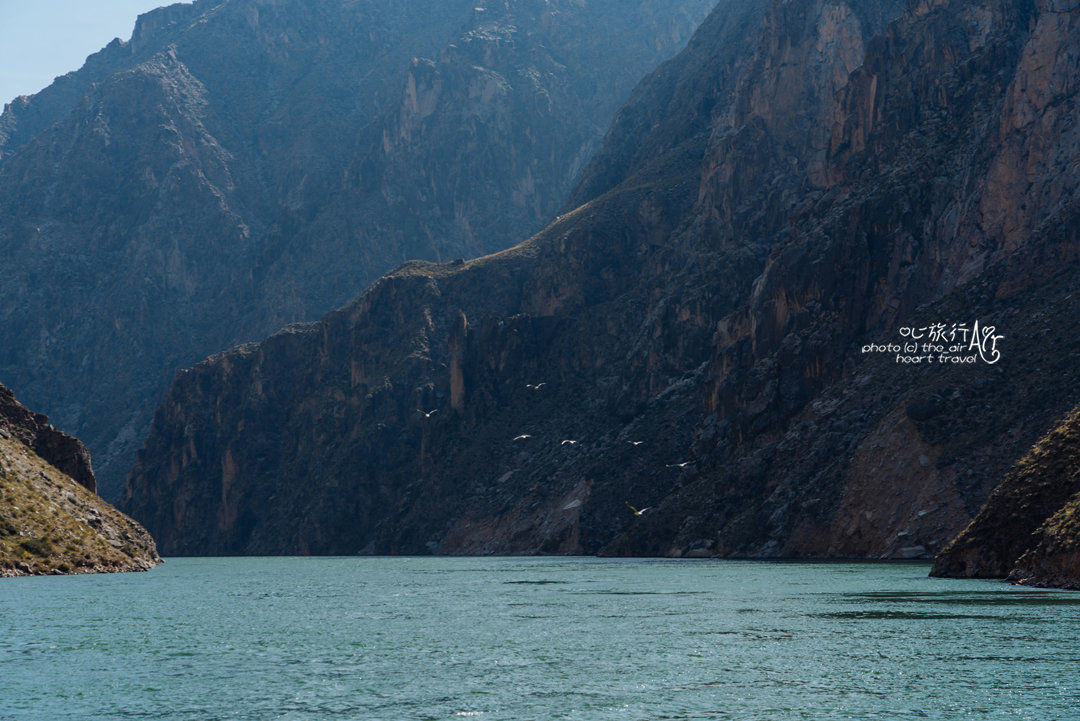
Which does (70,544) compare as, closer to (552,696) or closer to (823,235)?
(552,696)

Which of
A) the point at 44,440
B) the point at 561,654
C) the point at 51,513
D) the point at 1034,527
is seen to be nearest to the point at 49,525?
the point at 51,513

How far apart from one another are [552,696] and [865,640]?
2230cm

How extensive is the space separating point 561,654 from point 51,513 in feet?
301

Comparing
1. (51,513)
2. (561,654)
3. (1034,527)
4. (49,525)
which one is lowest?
(561,654)

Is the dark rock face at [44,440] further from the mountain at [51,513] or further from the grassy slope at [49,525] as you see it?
the grassy slope at [49,525]

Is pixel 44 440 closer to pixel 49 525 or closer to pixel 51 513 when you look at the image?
pixel 51 513

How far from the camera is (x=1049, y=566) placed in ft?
288

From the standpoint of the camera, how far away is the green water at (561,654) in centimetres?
4812

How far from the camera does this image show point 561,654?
210ft

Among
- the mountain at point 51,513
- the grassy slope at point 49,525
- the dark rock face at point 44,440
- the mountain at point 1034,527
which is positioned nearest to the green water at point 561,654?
the mountain at point 1034,527

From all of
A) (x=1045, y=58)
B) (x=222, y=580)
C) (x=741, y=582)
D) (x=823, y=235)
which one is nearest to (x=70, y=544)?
(x=222, y=580)

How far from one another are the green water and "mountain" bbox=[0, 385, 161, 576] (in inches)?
820

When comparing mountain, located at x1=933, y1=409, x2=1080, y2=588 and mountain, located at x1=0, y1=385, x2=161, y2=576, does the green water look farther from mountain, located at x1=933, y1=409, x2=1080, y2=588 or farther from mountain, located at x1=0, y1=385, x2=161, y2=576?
mountain, located at x1=0, y1=385, x2=161, y2=576

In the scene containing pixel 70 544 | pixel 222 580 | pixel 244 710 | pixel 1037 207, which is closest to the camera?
pixel 244 710
